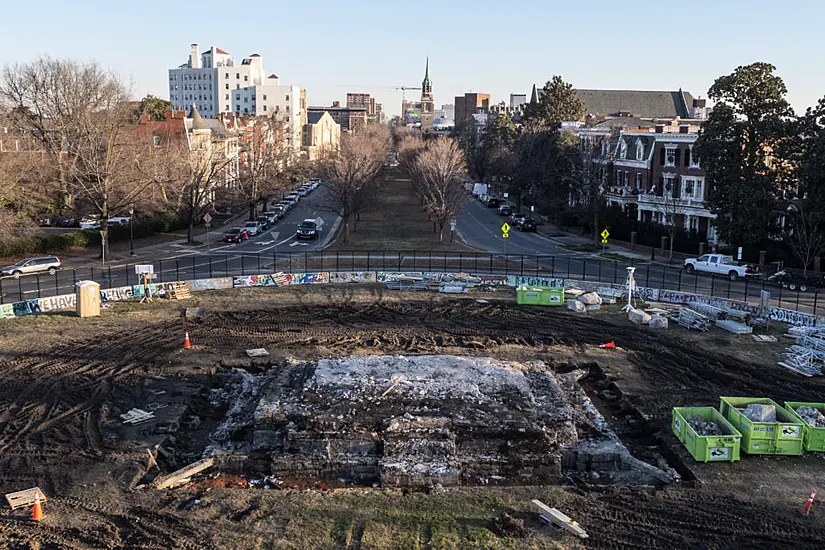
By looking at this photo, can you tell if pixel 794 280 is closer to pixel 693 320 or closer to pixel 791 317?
pixel 791 317

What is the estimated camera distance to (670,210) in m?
62.3

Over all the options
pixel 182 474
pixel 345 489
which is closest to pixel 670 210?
pixel 345 489

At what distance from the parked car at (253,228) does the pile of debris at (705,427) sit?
49394 millimetres

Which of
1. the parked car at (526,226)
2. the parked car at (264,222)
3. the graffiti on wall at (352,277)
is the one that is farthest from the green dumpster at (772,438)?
the parked car at (264,222)

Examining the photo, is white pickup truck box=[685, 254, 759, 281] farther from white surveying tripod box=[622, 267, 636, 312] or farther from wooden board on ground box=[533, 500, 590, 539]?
wooden board on ground box=[533, 500, 590, 539]

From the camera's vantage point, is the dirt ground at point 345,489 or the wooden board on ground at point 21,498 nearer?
the dirt ground at point 345,489

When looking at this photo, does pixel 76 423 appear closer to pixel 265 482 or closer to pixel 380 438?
pixel 265 482

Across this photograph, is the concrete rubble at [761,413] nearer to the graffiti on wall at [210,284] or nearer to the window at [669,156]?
the graffiti on wall at [210,284]

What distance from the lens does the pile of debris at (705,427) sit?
2141 centimetres

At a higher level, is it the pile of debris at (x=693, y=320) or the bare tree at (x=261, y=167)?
the bare tree at (x=261, y=167)

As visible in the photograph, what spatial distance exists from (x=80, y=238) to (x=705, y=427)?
47.1m

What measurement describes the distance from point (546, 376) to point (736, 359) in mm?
9622

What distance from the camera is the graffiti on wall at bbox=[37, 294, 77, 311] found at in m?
36.1

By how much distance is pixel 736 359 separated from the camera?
1181 inches
